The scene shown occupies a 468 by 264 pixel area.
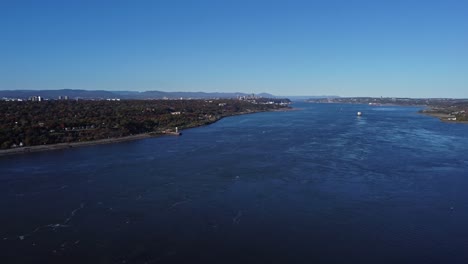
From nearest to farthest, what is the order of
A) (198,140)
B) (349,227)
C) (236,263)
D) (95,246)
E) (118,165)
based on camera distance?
1. (236,263)
2. (95,246)
3. (349,227)
4. (118,165)
5. (198,140)

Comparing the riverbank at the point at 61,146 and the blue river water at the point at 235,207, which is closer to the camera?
the blue river water at the point at 235,207

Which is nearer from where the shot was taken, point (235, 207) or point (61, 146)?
point (235, 207)

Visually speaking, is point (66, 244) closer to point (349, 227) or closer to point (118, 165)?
point (349, 227)

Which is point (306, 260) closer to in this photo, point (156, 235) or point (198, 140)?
point (156, 235)

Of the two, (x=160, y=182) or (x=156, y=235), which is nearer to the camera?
(x=156, y=235)

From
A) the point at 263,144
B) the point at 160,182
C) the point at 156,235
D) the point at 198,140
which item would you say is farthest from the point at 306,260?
the point at 198,140

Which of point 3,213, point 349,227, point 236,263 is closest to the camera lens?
point 236,263

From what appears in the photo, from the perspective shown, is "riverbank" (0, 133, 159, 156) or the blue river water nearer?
the blue river water
